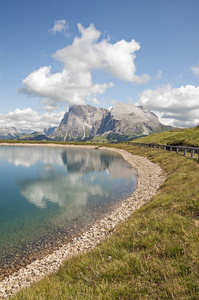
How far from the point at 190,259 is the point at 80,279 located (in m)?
3.63

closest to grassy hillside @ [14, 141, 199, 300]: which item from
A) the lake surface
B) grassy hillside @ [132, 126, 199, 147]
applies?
the lake surface

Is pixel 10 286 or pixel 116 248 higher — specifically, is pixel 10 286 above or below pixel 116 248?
below

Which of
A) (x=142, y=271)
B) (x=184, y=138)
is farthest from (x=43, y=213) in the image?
(x=184, y=138)

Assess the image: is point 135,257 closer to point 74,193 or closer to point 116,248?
point 116,248

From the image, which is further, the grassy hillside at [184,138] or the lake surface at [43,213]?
the grassy hillside at [184,138]

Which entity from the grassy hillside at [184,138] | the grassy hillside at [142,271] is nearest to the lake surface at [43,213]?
the grassy hillside at [142,271]

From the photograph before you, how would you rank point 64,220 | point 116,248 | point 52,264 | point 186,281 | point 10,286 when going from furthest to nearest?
point 64,220
point 52,264
point 10,286
point 116,248
point 186,281

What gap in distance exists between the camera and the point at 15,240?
48.7ft

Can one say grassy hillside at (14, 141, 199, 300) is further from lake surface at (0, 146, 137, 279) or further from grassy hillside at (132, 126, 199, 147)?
grassy hillside at (132, 126, 199, 147)

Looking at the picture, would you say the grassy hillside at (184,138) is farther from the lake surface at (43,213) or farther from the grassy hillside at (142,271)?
the grassy hillside at (142,271)

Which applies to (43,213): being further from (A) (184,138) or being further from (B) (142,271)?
(A) (184,138)

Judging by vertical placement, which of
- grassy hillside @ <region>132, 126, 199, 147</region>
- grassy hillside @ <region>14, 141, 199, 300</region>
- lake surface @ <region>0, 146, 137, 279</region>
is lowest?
lake surface @ <region>0, 146, 137, 279</region>

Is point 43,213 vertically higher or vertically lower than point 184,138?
lower

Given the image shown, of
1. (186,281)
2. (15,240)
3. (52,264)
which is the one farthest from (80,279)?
(15,240)
